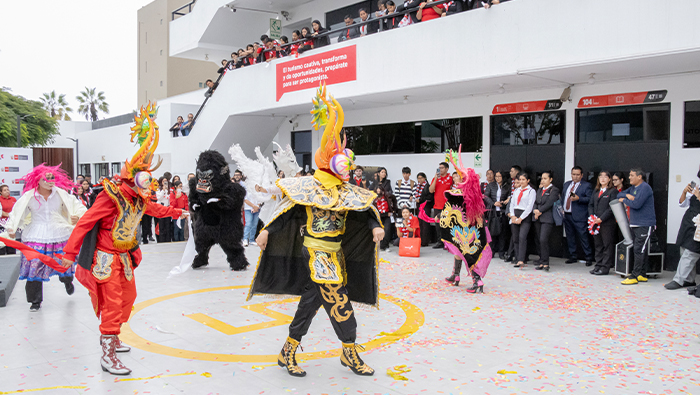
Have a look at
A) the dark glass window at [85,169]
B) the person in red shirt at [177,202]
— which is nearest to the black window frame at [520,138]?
the person in red shirt at [177,202]

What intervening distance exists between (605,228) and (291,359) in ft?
22.1

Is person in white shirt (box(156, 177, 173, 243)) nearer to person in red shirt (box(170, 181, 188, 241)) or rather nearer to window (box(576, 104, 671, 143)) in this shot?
person in red shirt (box(170, 181, 188, 241))

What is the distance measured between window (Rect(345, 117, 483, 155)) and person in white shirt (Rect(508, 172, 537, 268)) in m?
2.53

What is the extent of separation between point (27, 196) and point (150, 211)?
87.6 inches

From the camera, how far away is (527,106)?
1112 centimetres

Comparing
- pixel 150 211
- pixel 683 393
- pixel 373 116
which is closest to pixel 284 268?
pixel 150 211

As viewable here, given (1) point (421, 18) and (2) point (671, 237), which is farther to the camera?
(1) point (421, 18)

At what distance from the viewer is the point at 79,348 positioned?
5129mm

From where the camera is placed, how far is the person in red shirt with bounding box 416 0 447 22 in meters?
10.9

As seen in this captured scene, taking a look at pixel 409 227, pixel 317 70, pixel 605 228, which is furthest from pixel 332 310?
pixel 317 70

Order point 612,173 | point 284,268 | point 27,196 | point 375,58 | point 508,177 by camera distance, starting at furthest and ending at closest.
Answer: point 375,58, point 508,177, point 612,173, point 27,196, point 284,268

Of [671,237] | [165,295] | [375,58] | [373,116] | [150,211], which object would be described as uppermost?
[375,58]

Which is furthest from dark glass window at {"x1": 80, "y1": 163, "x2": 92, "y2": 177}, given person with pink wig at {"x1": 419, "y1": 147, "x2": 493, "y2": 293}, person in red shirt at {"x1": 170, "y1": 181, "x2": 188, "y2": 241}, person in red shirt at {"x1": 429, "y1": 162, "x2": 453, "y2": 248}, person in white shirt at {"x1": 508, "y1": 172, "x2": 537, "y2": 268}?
person with pink wig at {"x1": 419, "y1": 147, "x2": 493, "y2": 293}

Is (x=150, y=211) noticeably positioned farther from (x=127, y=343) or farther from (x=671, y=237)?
(x=671, y=237)
